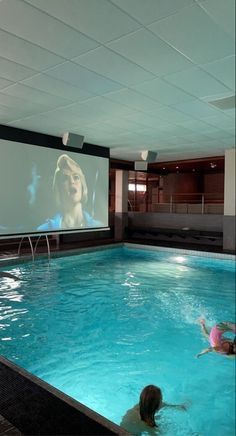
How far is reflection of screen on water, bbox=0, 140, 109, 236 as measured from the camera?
19.1 ft

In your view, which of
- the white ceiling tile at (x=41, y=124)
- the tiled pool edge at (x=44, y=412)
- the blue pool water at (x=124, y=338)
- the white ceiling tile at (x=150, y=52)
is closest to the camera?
the tiled pool edge at (x=44, y=412)

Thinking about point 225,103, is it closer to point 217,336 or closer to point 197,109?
point 197,109

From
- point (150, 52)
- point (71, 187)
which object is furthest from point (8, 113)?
point (150, 52)

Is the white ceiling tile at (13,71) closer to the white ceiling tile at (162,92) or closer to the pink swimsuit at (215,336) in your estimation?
the white ceiling tile at (162,92)

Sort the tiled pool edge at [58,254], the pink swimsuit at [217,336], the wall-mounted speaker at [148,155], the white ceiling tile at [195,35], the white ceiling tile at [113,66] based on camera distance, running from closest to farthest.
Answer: the white ceiling tile at [195,35], the white ceiling tile at [113,66], the pink swimsuit at [217,336], the tiled pool edge at [58,254], the wall-mounted speaker at [148,155]

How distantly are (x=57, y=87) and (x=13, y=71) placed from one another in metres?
0.60

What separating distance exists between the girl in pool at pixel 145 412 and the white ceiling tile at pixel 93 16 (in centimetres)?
286

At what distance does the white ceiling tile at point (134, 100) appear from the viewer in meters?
3.92

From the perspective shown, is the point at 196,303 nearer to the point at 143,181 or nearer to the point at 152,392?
the point at 152,392

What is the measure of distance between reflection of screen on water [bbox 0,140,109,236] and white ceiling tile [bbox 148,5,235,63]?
3.98 meters

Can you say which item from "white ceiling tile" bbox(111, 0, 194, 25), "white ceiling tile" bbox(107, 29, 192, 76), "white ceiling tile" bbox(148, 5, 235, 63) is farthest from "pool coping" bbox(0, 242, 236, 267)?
"white ceiling tile" bbox(111, 0, 194, 25)

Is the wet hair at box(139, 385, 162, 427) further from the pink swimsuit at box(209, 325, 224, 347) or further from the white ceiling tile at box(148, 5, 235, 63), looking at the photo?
the white ceiling tile at box(148, 5, 235, 63)

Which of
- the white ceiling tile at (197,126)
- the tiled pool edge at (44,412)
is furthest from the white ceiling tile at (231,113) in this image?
the tiled pool edge at (44,412)

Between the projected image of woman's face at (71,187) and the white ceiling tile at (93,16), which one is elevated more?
the white ceiling tile at (93,16)
